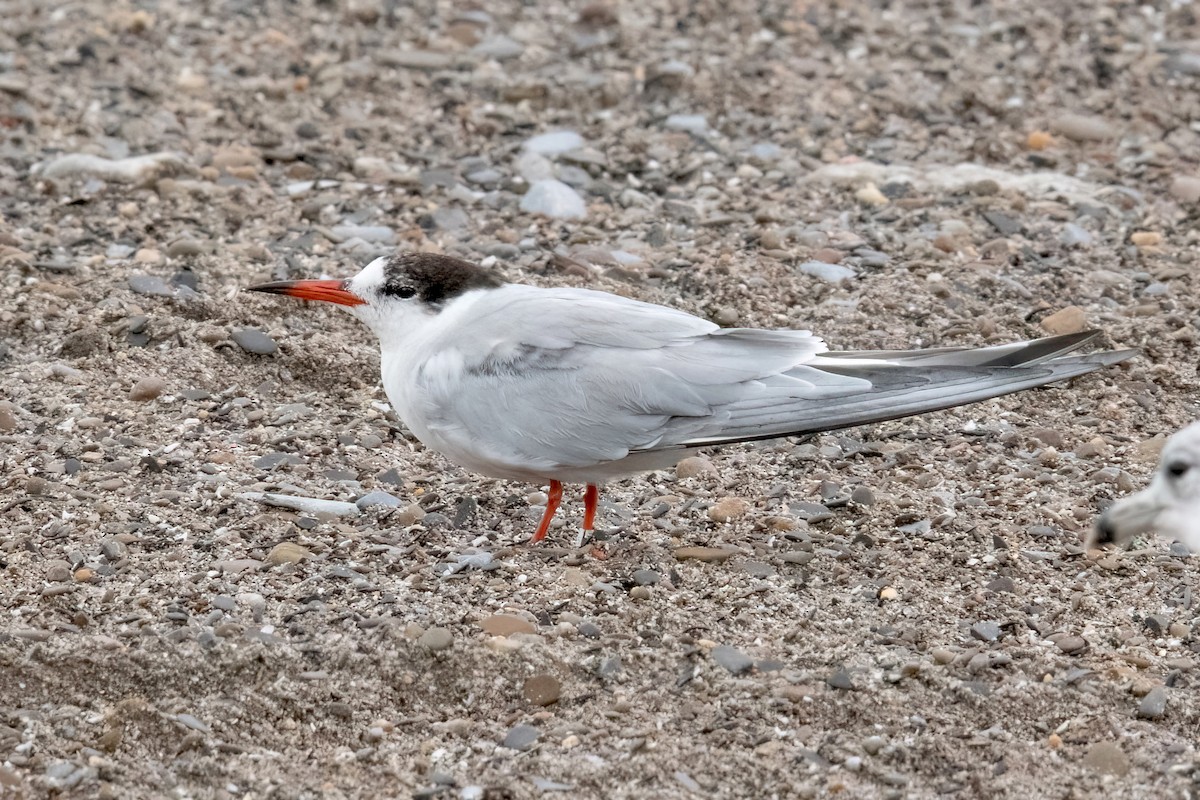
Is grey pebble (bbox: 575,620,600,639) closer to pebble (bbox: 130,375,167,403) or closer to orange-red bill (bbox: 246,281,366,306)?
orange-red bill (bbox: 246,281,366,306)

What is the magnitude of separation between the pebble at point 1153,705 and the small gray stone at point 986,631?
372 millimetres

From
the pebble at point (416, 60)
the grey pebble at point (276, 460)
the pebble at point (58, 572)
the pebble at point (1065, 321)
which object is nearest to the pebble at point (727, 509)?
the grey pebble at point (276, 460)

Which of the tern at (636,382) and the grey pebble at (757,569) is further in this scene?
the grey pebble at (757,569)

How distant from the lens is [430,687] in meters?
3.54

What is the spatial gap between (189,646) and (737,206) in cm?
308

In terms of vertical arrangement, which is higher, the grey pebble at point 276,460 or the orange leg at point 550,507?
the orange leg at point 550,507

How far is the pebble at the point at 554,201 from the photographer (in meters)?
5.88

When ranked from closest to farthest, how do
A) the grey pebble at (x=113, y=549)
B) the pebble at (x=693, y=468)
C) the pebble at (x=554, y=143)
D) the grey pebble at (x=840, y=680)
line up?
the grey pebble at (x=840, y=680) < the grey pebble at (x=113, y=549) < the pebble at (x=693, y=468) < the pebble at (x=554, y=143)

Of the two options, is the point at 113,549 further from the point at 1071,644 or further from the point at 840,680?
the point at 1071,644

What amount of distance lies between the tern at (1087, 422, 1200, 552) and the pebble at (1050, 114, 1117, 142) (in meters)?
3.32

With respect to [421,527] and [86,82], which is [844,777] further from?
[86,82]

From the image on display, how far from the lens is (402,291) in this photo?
414cm

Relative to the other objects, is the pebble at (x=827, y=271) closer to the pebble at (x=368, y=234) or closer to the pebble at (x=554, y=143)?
the pebble at (x=554, y=143)

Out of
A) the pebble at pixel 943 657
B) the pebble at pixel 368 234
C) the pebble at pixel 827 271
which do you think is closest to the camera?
the pebble at pixel 943 657
